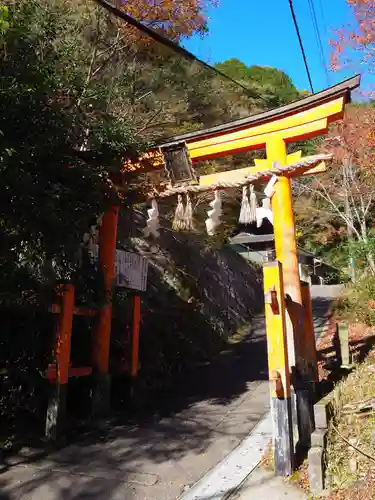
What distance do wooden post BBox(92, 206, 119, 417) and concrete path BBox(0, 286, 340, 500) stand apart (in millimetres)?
624

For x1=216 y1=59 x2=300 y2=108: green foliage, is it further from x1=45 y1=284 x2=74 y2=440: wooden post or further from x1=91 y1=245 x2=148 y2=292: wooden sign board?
x1=45 y1=284 x2=74 y2=440: wooden post

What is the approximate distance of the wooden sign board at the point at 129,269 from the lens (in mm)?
8016

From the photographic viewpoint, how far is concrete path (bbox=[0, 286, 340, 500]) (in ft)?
14.1

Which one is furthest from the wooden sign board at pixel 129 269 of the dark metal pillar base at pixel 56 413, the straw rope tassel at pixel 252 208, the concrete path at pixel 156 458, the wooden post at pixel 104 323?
the straw rope tassel at pixel 252 208

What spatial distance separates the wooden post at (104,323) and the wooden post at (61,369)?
0.88m

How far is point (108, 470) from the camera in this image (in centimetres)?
477

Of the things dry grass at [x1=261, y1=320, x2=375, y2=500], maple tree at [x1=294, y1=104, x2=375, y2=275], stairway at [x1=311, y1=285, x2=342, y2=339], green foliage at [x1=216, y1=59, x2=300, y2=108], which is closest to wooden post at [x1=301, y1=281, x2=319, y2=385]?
→ dry grass at [x1=261, y1=320, x2=375, y2=500]

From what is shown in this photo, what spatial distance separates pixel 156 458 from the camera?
16.7ft

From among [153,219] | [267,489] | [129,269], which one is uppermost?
[153,219]

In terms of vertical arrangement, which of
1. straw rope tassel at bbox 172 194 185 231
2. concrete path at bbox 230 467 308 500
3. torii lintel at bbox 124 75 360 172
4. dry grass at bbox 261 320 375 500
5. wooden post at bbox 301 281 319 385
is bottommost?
concrete path at bbox 230 467 308 500

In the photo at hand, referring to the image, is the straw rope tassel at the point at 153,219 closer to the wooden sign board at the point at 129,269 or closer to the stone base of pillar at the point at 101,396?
the wooden sign board at the point at 129,269

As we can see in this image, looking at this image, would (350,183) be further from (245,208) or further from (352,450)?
(352,450)

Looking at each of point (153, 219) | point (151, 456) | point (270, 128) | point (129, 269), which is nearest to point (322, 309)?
point (129, 269)

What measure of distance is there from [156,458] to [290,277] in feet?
9.49
